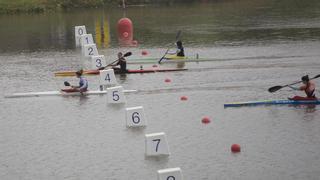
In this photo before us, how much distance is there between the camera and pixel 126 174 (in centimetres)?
2189

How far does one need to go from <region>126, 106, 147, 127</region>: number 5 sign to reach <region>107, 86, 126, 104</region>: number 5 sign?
4257mm

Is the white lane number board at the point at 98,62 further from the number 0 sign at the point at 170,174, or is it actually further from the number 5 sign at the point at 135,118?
the number 0 sign at the point at 170,174

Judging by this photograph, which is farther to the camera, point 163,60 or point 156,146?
point 163,60

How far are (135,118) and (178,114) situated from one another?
277cm

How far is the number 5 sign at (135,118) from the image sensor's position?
89.4 feet

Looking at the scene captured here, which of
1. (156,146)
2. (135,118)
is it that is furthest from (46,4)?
(156,146)

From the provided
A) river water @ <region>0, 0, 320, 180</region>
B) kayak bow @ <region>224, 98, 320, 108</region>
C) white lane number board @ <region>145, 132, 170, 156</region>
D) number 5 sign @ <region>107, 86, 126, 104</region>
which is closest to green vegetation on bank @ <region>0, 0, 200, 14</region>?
river water @ <region>0, 0, 320, 180</region>

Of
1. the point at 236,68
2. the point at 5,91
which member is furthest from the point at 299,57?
the point at 5,91

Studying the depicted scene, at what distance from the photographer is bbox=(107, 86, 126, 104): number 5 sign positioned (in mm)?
31594

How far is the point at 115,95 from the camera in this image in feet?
104

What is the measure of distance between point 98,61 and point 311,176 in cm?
2125

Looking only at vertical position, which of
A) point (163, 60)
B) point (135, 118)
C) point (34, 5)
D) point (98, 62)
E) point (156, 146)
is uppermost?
point (34, 5)

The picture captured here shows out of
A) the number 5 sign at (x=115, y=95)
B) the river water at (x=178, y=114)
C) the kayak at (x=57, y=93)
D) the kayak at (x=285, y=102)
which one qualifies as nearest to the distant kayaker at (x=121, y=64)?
the river water at (x=178, y=114)

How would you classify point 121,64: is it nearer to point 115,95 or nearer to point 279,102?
point 115,95
